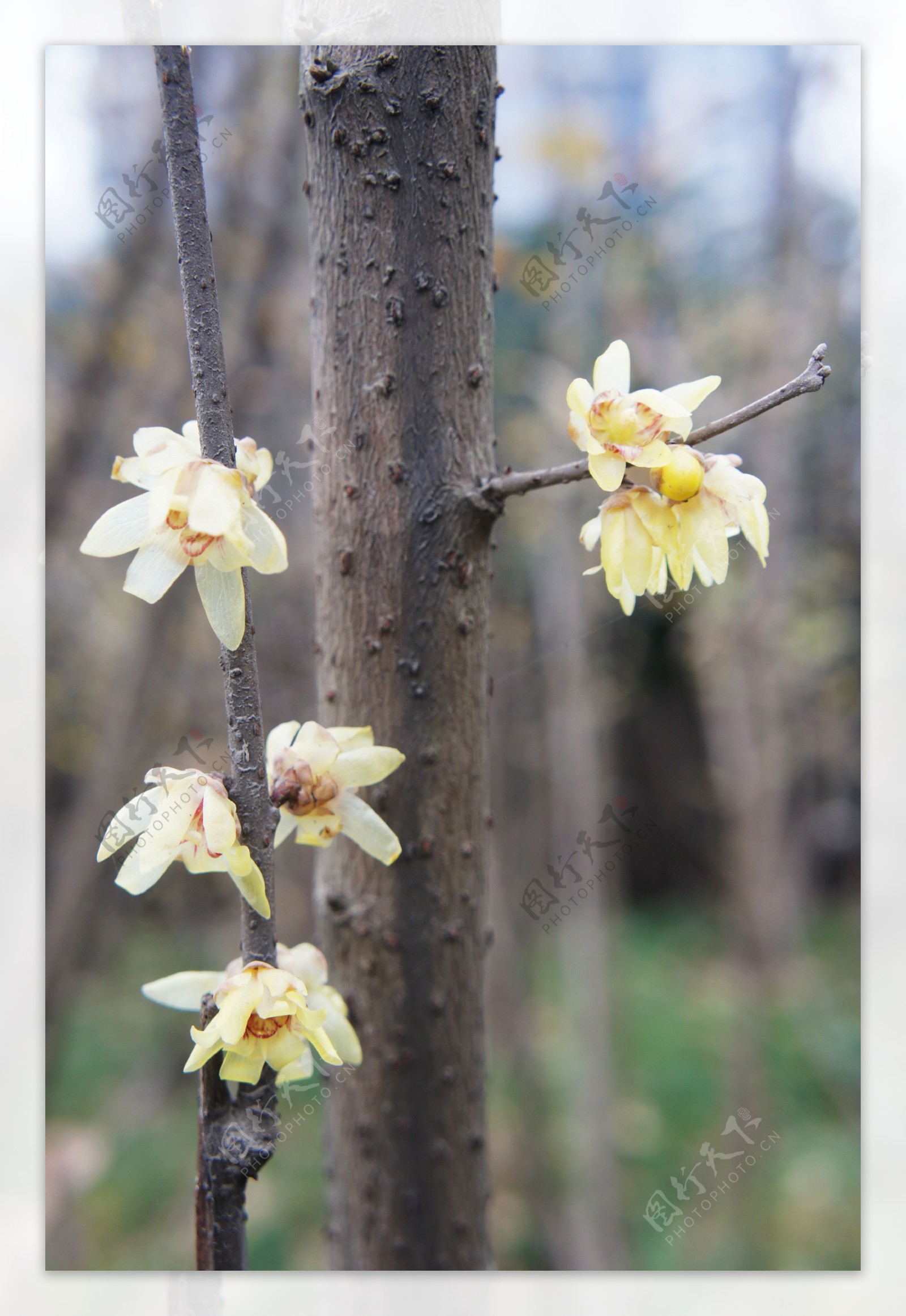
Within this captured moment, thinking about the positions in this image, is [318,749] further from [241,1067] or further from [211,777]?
[241,1067]

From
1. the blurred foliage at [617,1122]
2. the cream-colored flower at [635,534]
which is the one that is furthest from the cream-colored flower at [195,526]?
→ the blurred foliage at [617,1122]

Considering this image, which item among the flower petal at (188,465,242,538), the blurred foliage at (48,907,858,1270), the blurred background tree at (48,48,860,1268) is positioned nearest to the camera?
the flower petal at (188,465,242,538)

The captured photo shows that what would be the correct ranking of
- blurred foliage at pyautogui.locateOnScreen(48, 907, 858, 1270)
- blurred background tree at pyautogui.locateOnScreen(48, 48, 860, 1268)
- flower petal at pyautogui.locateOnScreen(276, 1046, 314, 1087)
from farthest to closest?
blurred foliage at pyautogui.locateOnScreen(48, 907, 858, 1270) < blurred background tree at pyautogui.locateOnScreen(48, 48, 860, 1268) < flower petal at pyautogui.locateOnScreen(276, 1046, 314, 1087)

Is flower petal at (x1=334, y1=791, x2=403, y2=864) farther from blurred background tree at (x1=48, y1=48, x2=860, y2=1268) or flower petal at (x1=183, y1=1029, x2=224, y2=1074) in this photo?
blurred background tree at (x1=48, y1=48, x2=860, y2=1268)

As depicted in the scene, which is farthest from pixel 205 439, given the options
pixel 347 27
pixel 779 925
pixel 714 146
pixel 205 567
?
pixel 779 925

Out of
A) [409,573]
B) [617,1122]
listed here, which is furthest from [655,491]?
[617,1122]

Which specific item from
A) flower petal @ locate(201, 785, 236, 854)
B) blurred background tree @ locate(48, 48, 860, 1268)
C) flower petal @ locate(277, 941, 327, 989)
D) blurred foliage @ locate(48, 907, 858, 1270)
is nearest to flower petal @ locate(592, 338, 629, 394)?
flower petal @ locate(201, 785, 236, 854)

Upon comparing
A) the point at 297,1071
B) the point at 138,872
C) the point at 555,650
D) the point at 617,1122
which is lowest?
the point at 617,1122
